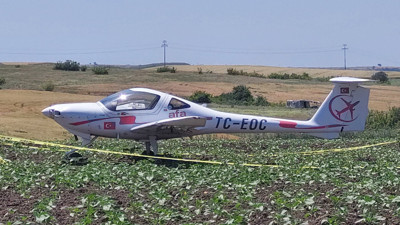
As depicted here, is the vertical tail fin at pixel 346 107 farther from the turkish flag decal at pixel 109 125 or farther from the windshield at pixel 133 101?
the turkish flag decal at pixel 109 125

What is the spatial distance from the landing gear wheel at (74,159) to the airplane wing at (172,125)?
56.7 inches

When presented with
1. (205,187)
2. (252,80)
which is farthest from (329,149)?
(252,80)

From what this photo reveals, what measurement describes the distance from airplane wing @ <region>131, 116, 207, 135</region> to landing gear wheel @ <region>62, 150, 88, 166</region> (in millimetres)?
1441

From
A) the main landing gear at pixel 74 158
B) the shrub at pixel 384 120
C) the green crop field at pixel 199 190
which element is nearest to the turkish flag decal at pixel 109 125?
the green crop field at pixel 199 190

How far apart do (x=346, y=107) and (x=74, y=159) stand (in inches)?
289

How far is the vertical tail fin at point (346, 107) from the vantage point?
60.7 ft

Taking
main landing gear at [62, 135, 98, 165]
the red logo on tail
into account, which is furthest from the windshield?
the red logo on tail

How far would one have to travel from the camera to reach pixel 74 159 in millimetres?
15727

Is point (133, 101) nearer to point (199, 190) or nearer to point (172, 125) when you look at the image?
point (172, 125)

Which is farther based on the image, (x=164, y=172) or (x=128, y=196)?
(x=164, y=172)

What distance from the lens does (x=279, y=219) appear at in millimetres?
8469

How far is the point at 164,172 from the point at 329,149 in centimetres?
870

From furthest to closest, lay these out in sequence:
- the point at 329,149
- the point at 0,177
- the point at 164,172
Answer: the point at 329,149
the point at 164,172
the point at 0,177

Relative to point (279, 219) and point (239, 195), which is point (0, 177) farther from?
point (279, 219)
